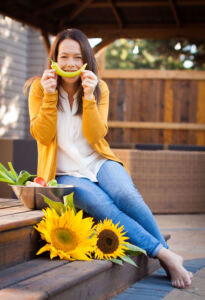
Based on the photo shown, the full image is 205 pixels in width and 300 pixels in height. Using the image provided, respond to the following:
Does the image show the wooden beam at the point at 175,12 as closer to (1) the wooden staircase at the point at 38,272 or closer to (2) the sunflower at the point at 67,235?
(1) the wooden staircase at the point at 38,272

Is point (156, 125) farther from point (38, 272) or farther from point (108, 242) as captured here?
point (38, 272)

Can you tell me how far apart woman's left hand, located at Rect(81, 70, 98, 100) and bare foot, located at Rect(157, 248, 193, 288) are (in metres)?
0.85

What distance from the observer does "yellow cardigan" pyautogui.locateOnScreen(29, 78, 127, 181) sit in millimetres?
2729

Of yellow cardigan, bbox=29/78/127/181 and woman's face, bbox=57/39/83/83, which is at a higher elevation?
woman's face, bbox=57/39/83/83

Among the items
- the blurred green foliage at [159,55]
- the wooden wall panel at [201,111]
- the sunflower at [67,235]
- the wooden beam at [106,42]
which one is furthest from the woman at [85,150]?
the blurred green foliage at [159,55]

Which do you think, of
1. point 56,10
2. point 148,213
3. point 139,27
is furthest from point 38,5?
point 148,213

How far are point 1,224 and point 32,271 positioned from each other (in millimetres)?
231

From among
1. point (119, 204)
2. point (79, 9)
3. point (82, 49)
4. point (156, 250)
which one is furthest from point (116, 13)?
point (156, 250)

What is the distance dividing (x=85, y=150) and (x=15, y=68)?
23.5 ft

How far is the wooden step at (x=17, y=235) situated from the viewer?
2143 millimetres

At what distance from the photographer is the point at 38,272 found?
2.12 meters

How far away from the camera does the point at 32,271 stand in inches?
84.4

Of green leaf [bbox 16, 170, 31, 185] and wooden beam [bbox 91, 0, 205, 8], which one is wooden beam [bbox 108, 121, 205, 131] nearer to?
wooden beam [bbox 91, 0, 205, 8]

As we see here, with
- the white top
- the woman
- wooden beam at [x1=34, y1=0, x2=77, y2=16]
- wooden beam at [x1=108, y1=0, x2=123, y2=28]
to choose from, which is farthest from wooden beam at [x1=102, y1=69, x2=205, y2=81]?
the white top
